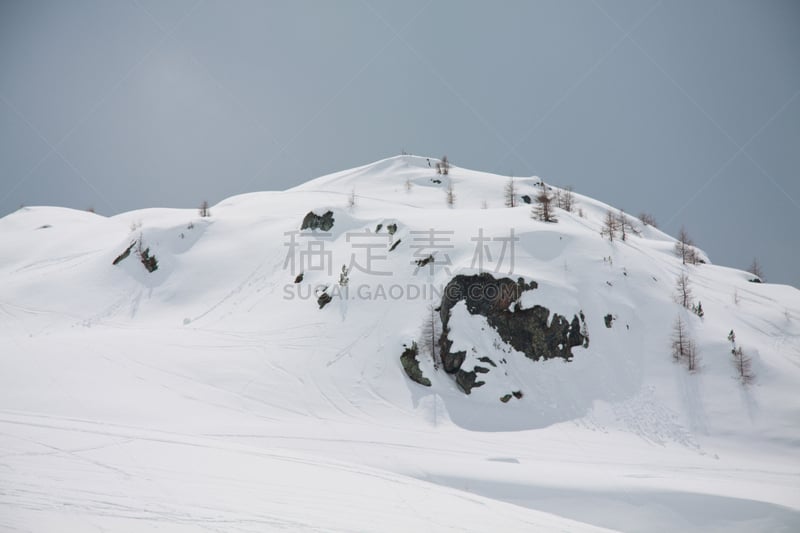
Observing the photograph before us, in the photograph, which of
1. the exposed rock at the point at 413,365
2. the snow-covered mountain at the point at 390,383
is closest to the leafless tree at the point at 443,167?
the snow-covered mountain at the point at 390,383

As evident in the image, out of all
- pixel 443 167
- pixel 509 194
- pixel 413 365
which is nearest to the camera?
pixel 413 365

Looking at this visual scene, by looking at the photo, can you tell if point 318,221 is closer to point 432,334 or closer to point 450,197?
point 432,334

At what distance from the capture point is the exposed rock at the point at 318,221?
35844mm

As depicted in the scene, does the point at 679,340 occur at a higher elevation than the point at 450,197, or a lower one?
lower

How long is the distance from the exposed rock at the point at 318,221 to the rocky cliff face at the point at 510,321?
53.1 feet

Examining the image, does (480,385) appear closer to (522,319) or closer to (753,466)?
(522,319)

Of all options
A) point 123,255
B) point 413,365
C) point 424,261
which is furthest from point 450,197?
point 123,255

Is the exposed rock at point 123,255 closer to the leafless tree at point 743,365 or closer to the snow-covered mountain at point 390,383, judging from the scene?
the snow-covered mountain at point 390,383

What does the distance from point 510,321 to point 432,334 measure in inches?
192

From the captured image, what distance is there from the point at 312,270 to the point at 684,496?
83.5 ft

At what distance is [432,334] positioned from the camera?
22500 millimetres

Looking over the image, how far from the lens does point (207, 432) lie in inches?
547

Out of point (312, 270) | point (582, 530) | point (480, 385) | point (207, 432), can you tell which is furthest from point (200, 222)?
point (582, 530)

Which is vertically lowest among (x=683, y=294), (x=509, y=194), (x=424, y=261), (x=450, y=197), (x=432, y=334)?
(x=432, y=334)
